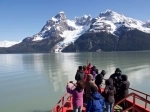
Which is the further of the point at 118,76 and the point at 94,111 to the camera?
the point at 118,76

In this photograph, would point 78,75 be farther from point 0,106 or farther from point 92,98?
point 0,106

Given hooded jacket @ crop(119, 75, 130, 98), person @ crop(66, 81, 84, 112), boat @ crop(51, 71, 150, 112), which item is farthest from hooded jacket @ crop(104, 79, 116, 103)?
person @ crop(66, 81, 84, 112)

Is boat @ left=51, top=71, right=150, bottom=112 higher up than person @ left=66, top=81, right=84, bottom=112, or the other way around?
person @ left=66, top=81, right=84, bottom=112

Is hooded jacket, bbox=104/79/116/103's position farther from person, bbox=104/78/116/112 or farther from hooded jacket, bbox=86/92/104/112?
hooded jacket, bbox=86/92/104/112

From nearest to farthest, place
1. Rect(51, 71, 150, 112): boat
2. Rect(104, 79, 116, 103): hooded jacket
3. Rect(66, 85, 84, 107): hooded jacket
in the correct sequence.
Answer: Rect(66, 85, 84, 107): hooded jacket, Rect(51, 71, 150, 112): boat, Rect(104, 79, 116, 103): hooded jacket

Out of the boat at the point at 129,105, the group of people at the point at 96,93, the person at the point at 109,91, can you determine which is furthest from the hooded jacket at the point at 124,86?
the person at the point at 109,91

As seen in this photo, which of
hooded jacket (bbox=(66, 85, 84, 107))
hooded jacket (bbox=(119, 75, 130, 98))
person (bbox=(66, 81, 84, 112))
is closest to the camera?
person (bbox=(66, 81, 84, 112))

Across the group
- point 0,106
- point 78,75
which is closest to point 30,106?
point 0,106

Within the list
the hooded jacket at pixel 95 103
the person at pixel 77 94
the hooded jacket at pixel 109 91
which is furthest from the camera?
the hooded jacket at pixel 109 91

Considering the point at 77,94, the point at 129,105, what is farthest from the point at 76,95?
the point at 129,105

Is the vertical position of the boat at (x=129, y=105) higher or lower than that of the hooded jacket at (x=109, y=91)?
lower

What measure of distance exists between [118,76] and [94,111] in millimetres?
5290

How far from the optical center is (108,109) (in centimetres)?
1125

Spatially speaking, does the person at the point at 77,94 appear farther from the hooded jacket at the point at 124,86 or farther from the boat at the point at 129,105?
the hooded jacket at the point at 124,86
